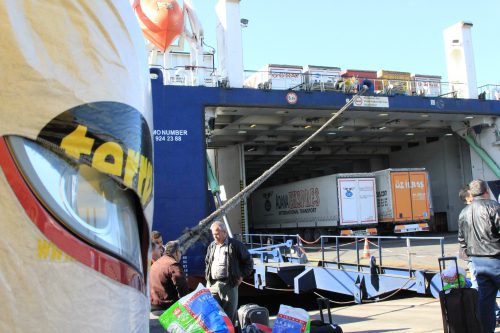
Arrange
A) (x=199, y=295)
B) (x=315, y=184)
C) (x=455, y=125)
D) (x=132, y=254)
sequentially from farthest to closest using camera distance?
(x=315, y=184), (x=455, y=125), (x=199, y=295), (x=132, y=254)

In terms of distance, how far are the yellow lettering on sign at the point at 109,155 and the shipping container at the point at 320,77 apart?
56.4 ft

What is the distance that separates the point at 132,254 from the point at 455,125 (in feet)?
77.8

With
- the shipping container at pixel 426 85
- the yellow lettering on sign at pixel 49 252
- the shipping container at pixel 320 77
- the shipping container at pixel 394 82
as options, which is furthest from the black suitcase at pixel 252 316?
the shipping container at pixel 426 85

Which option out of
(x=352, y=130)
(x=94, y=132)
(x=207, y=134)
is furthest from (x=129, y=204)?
(x=352, y=130)

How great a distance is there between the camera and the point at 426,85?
21.3 metres

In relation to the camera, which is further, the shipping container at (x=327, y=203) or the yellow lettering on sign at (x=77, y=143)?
the shipping container at (x=327, y=203)

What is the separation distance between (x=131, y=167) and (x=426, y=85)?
21.2 meters

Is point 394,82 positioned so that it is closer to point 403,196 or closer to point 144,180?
point 403,196

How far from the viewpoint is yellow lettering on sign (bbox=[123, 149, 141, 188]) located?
190 cm

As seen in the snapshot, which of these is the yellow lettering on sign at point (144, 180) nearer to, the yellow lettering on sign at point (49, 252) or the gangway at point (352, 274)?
the yellow lettering on sign at point (49, 252)

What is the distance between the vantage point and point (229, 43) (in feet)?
56.0

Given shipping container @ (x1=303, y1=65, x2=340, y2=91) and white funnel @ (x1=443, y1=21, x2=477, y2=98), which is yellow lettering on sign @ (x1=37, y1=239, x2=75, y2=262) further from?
white funnel @ (x1=443, y1=21, x2=477, y2=98)

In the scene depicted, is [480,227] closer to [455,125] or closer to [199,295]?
[199,295]

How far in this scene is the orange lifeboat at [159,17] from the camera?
601 inches
